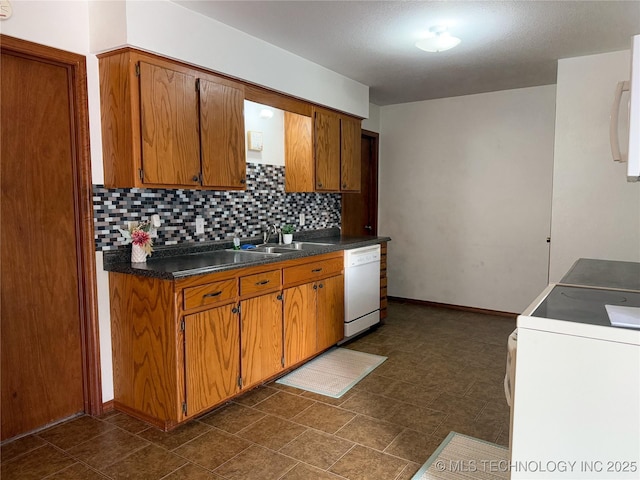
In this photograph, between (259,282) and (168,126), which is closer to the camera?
(168,126)

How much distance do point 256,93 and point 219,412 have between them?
2.29 metres

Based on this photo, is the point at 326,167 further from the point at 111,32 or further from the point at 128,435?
the point at 128,435

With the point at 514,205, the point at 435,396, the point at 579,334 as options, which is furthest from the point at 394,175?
the point at 579,334

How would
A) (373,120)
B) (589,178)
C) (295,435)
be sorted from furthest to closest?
(373,120)
(589,178)
(295,435)

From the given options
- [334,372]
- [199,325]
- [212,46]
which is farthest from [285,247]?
[212,46]

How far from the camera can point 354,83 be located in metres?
4.47

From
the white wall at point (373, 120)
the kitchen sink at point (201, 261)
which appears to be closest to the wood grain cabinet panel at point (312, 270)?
the kitchen sink at point (201, 261)

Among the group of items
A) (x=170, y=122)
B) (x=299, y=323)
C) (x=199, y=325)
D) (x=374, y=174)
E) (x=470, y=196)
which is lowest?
(x=299, y=323)

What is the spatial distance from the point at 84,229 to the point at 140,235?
312 millimetres

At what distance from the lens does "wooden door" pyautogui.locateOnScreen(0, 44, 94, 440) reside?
7.72 feet

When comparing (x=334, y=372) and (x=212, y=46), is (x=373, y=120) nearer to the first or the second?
(x=212, y=46)

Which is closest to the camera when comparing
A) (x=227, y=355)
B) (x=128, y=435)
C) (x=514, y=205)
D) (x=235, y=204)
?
(x=128, y=435)

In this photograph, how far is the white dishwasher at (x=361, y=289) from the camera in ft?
A: 12.9

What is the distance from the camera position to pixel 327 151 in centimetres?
422
